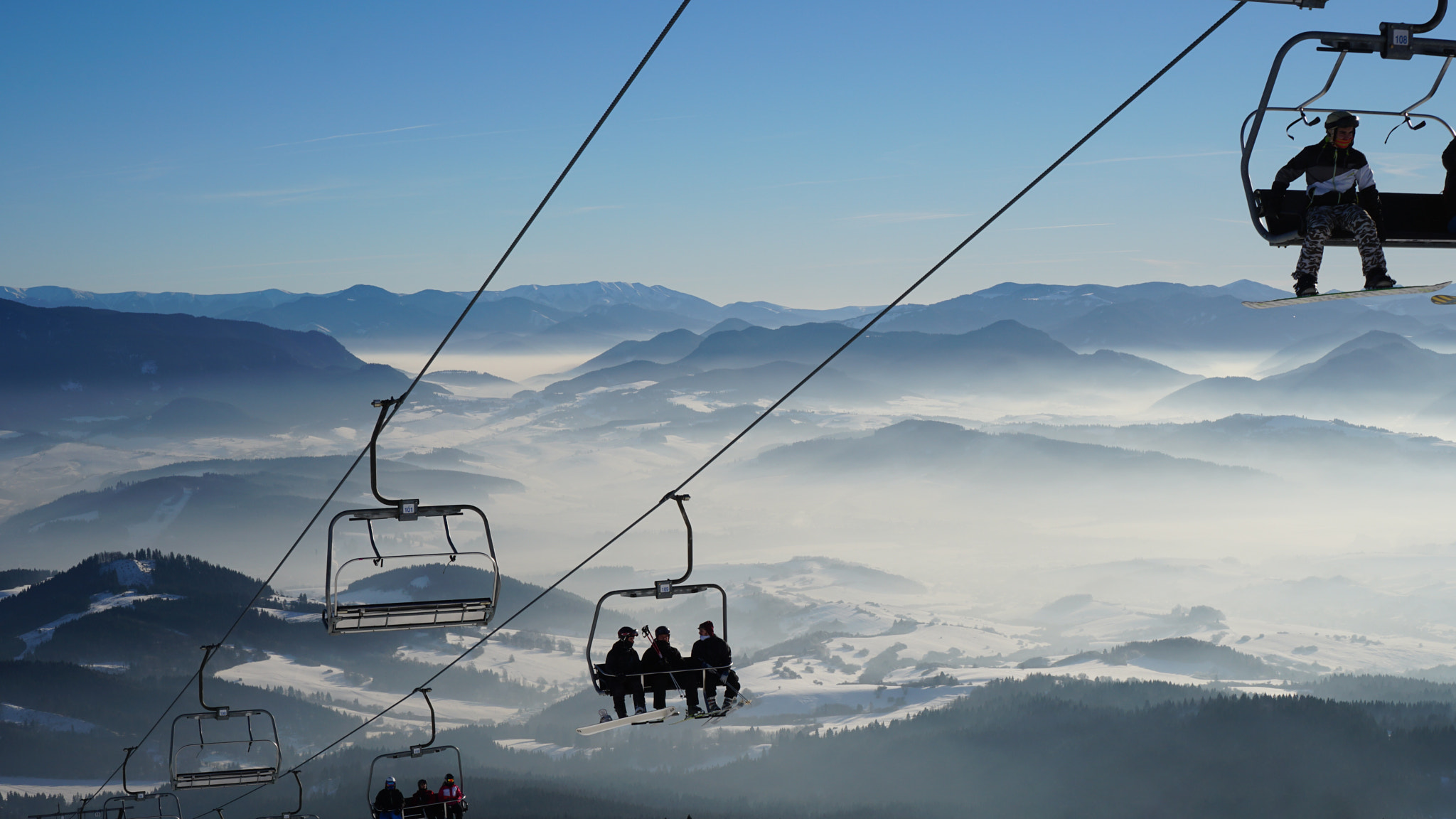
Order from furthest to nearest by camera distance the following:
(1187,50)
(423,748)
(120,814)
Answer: (120,814) < (423,748) < (1187,50)

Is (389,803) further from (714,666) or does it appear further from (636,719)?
(636,719)

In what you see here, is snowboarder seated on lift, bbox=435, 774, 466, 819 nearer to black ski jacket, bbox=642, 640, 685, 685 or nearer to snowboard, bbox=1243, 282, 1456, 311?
black ski jacket, bbox=642, 640, 685, 685

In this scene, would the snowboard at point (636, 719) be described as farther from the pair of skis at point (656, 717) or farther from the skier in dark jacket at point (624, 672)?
the skier in dark jacket at point (624, 672)

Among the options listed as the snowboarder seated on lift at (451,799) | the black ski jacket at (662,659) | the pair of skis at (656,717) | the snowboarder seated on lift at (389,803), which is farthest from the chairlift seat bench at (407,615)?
the snowboarder seated on lift at (389,803)

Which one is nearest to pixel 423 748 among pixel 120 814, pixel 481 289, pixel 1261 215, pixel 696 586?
pixel 120 814

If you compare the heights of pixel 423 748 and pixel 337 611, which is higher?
pixel 337 611

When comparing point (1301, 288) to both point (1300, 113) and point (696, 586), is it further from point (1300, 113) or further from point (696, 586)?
point (696, 586)

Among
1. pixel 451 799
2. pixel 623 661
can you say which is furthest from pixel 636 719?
pixel 451 799
